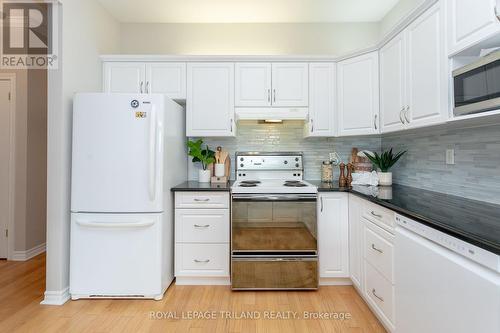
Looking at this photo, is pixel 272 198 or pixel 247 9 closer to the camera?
pixel 272 198

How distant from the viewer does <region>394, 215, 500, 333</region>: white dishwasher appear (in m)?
0.94

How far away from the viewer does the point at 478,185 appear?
1732mm

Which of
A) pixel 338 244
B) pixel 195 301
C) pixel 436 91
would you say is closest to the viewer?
pixel 436 91

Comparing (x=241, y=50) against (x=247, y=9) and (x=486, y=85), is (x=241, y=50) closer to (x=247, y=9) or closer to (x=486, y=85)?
(x=247, y=9)

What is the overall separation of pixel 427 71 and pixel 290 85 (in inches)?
51.2

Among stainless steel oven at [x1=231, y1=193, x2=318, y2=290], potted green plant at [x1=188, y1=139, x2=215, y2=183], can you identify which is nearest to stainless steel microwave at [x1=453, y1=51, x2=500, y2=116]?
stainless steel oven at [x1=231, y1=193, x2=318, y2=290]

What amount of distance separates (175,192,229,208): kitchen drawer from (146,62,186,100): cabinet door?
1069 millimetres

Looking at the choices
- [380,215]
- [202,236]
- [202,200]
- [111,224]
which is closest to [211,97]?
[202,200]

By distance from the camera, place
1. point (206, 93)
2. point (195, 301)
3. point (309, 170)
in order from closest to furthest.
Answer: point (195, 301) → point (206, 93) → point (309, 170)

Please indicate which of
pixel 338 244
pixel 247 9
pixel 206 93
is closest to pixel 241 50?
pixel 247 9

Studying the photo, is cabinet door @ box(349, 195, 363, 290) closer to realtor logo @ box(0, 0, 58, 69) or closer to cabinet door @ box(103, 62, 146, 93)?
cabinet door @ box(103, 62, 146, 93)

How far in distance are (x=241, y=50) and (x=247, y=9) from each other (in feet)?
1.43

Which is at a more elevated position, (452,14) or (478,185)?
(452,14)

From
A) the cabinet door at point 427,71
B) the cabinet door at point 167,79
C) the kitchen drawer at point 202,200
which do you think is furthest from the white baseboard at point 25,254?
the cabinet door at point 427,71
